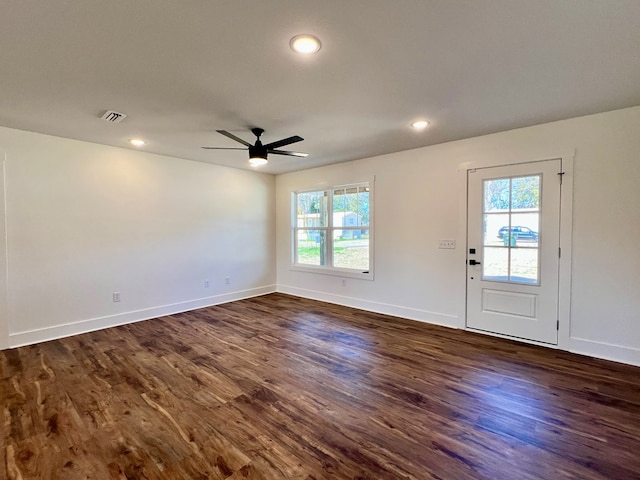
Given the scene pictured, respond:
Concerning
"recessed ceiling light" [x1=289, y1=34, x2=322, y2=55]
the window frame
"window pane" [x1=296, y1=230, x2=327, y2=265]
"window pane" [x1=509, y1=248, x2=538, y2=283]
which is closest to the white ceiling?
"recessed ceiling light" [x1=289, y1=34, x2=322, y2=55]

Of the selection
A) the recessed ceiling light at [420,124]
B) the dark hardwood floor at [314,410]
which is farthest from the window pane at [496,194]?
the dark hardwood floor at [314,410]

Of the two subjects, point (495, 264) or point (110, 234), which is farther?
point (110, 234)

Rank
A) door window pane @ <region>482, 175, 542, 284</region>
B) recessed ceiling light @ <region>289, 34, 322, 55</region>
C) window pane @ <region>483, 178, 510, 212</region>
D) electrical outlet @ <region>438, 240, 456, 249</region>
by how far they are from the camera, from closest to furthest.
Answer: recessed ceiling light @ <region>289, 34, 322, 55</region> < door window pane @ <region>482, 175, 542, 284</region> < window pane @ <region>483, 178, 510, 212</region> < electrical outlet @ <region>438, 240, 456, 249</region>

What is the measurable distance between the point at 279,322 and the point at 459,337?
240 cm

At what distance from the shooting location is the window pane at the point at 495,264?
3680 mm

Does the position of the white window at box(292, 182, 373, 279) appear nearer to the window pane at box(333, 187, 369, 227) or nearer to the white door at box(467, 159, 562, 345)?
the window pane at box(333, 187, 369, 227)

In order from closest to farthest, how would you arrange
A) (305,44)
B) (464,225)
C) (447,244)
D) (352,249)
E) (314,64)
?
1. (305,44)
2. (314,64)
3. (464,225)
4. (447,244)
5. (352,249)

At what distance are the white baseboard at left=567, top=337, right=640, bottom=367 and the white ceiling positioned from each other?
236 centimetres

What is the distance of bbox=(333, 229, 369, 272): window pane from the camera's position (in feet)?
16.8

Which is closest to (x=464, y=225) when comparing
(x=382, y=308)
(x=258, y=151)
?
(x=382, y=308)

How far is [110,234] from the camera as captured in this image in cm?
419

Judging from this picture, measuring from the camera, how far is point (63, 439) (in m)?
1.94

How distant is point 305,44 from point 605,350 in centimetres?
400

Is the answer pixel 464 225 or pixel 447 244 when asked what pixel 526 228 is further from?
pixel 447 244
